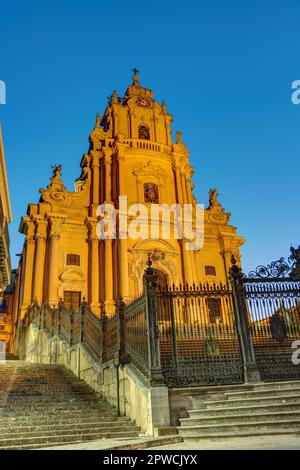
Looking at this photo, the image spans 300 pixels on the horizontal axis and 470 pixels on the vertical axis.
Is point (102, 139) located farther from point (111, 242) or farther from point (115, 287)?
point (115, 287)

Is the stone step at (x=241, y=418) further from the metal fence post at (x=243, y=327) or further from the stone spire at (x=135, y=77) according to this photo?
the stone spire at (x=135, y=77)

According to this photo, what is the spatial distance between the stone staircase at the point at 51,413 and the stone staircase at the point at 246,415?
146 cm

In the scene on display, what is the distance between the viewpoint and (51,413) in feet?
29.0

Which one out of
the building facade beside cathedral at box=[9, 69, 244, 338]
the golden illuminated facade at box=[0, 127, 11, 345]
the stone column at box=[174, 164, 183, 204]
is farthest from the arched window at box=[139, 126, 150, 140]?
the golden illuminated facade at box=[0, 127, 11, 345]

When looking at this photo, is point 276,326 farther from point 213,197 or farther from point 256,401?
point 213,197

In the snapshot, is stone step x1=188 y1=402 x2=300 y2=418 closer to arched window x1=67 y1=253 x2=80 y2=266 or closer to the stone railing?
arched window x1=67 y1=253 x2=80 y2=266

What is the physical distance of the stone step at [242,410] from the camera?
7738 millimetres

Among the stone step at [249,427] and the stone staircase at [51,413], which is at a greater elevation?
the stone staircase at [51,413]

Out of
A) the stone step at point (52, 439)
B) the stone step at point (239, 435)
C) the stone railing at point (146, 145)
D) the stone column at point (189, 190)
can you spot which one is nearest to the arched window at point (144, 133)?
the stone railing at point (146, 145)

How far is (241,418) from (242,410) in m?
0.35

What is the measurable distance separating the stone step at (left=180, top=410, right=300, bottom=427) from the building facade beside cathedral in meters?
17.6

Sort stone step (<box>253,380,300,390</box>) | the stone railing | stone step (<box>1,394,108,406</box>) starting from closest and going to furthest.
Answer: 1. stone step (<box>253,380,300,390</box>)
2. stone step (<box>1,394,108,406</box>)
3. the stone railing

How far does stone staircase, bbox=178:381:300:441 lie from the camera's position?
711 cm

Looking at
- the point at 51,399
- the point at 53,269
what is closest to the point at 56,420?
the point at 51,399
